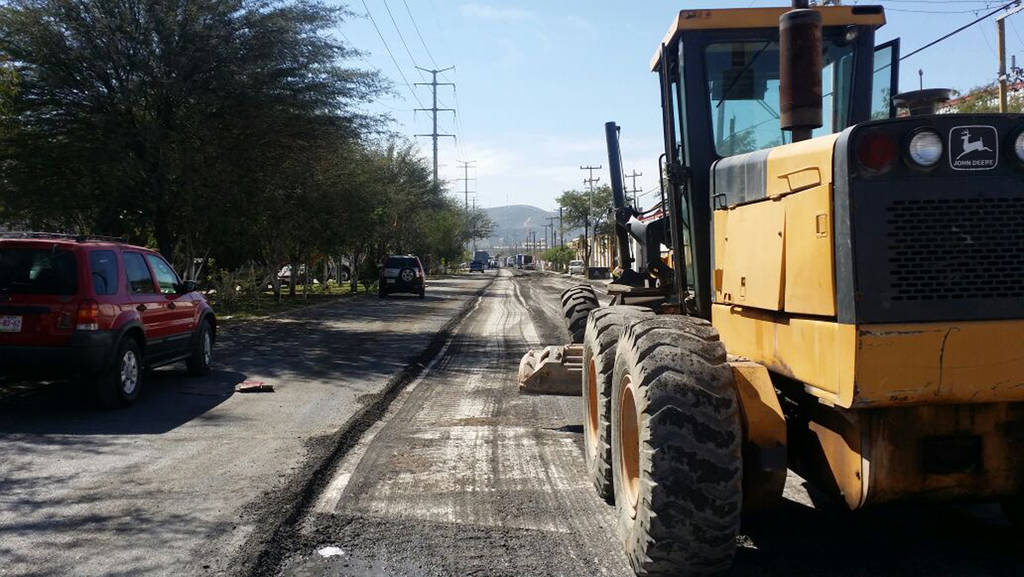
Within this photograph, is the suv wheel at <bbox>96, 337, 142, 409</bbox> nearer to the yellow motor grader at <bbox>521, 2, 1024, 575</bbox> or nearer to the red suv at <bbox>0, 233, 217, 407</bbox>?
the red suv at <bbox>0, 233, 217, 407</bbox>

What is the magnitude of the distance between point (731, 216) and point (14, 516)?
185 inches

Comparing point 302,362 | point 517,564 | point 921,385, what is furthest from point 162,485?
point 302,362

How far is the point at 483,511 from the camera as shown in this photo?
225 inches

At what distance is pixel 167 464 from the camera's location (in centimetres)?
705

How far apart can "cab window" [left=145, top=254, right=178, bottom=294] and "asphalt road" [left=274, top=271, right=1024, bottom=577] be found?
4527 mm

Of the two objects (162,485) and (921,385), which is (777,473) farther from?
(162,485)

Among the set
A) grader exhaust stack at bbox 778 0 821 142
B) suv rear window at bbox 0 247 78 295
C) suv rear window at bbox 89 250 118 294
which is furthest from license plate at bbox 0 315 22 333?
grader exhaust stack at bbox 778 0 821 142

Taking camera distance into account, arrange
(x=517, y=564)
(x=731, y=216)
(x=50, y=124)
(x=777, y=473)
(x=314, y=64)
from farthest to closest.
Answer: (x=314, y=64)
(x=50, y=124)
(x=731, y=216)
(x=517, y=564)
(x=777, y=473)

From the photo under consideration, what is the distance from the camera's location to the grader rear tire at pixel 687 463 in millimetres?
3834

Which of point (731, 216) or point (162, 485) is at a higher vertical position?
point (731, 216)

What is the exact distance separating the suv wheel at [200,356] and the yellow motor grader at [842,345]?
862 centimetres

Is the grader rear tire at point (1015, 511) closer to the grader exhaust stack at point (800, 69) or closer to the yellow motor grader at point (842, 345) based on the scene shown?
the yellow motor grader at point (842, 345)

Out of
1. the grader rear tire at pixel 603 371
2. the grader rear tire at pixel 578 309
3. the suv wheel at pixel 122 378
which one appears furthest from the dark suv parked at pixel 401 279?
the grader rear tire at pixel 603 371

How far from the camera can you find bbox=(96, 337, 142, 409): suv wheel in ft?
30.3
